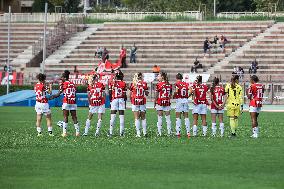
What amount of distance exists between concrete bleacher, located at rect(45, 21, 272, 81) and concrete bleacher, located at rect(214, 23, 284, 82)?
1.33 metres

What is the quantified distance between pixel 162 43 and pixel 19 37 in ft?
42.8

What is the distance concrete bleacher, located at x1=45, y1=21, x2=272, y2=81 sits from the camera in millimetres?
79562

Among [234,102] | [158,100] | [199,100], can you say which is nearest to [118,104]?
[158,100]

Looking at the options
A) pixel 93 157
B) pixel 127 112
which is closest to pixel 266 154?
pixel 93 157

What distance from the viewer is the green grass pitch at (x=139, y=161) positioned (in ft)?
72.9

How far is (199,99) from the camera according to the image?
120 feet

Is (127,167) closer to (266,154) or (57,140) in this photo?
(266,154)

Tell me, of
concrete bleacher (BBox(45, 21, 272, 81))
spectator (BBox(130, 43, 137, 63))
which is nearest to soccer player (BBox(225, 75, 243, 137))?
concrete bleacher (BBox(45, 21, 272, 81))

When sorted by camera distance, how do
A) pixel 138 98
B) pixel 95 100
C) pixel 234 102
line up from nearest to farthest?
pixel 234 102 → pixel 138 98 → pixel 95 100

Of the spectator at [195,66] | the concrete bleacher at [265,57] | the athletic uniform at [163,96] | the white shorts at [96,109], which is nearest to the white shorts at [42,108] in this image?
the white shorts at [96,109]

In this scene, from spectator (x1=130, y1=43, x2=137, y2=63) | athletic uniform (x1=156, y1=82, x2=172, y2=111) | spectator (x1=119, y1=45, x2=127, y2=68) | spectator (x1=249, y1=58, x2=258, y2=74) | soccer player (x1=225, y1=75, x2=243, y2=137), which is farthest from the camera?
spectator (x1=130, y1=43, x2=137, y2=63)

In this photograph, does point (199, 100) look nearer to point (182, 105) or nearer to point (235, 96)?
point (182, 105)

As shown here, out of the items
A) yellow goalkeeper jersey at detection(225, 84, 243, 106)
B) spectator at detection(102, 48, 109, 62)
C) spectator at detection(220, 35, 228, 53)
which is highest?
spectator at detection(220, 35, 228, 53)

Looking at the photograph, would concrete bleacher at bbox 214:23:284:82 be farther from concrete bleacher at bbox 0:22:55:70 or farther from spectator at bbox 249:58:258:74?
concrete bleacher at bbox 0:22:55:70
